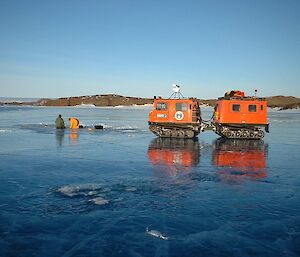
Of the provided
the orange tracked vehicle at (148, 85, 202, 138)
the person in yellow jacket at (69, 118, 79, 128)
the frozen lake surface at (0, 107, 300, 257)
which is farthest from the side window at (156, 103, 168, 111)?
the person in yellow jacket at (69, 118, 79, 128)

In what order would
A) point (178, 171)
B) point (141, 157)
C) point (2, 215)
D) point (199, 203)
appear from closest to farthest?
point (2, 215) < point (199, 203) < point (178, 171) < point (141, 157)

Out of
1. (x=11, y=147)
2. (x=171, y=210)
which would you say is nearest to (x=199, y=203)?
(x=171, y=210)

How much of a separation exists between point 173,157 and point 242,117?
1002cm

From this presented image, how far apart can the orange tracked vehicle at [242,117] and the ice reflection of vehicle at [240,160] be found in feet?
8.89

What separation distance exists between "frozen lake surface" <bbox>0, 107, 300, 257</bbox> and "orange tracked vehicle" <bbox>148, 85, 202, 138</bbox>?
8400 millimetres

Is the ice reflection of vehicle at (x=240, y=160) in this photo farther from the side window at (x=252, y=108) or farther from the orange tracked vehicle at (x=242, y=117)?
the side window at (x=252, y=108)

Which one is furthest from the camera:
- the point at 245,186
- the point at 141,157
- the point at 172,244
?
A: the point at 141,157

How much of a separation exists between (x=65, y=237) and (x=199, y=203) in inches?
151

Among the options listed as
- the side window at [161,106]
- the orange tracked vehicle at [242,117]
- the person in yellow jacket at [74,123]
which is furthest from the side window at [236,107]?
the person in yellow jacket at [74,123]

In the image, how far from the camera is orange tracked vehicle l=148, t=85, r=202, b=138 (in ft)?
78.6

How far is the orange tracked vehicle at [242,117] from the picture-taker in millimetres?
23812

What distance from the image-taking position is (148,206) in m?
8.55

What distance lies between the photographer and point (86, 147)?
19.1 meters

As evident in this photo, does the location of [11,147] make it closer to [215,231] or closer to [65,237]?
[65,237]
